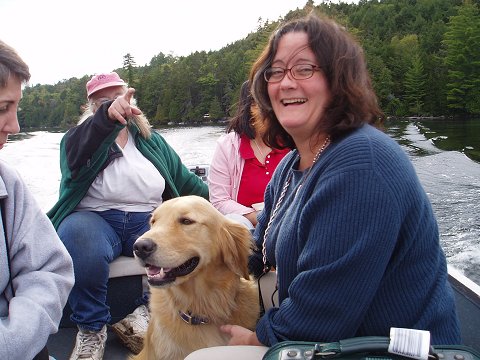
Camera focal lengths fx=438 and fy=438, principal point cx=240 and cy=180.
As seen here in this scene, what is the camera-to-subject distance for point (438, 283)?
4.50 ft

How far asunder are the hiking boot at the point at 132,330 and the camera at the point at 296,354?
1.61m

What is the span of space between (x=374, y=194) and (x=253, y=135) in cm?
196

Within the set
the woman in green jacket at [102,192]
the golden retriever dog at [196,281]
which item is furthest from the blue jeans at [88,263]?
the golden retriever dog at [196,281]

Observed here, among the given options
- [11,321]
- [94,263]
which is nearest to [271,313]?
[11,321]

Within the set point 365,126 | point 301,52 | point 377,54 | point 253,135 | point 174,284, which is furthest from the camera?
point 377,54

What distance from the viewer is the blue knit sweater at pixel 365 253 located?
48.3 inches

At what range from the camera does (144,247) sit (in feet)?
6.33

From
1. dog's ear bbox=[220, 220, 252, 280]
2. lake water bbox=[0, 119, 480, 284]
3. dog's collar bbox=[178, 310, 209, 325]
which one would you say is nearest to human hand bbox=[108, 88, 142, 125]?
dog's ear bbox=[220, 220, 252, 280]

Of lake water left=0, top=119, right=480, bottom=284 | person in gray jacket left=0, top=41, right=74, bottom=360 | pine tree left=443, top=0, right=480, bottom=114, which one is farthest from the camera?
pine tree left=443, top=0, right=480, bottom=114

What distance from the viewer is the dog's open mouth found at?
1980mm

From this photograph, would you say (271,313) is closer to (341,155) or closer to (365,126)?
(341,155)

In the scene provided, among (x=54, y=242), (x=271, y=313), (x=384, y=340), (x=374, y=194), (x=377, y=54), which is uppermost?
(x=377, y=54)

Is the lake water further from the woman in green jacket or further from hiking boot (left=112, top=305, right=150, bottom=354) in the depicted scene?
hiking boot (left=112, top=305, right=150, bottom=354)

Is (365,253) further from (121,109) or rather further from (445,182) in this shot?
(445,182)
